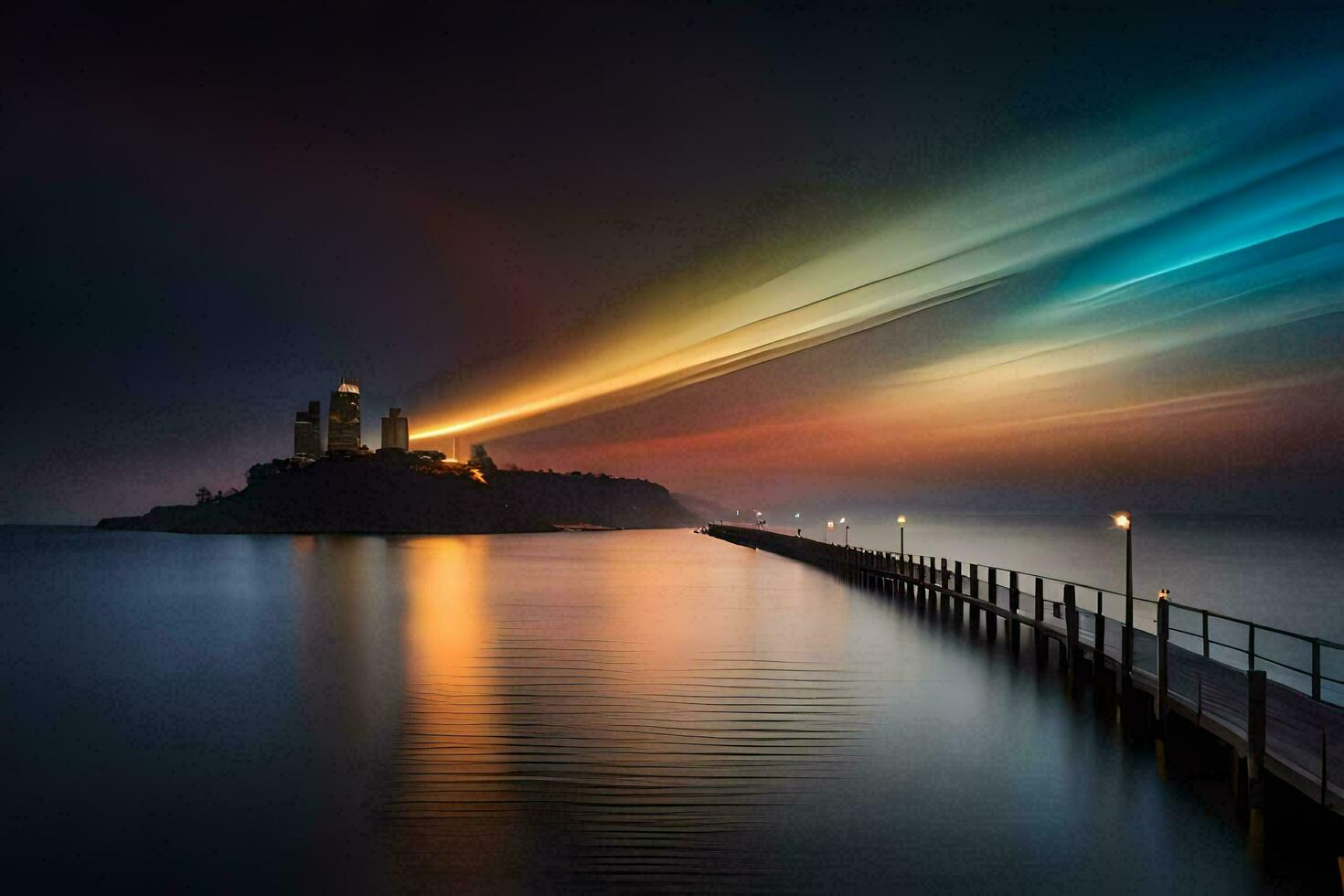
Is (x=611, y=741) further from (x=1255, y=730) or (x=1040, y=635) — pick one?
(x=1040, y=635)

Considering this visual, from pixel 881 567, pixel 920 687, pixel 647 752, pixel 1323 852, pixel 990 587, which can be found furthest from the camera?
pixel 881 567

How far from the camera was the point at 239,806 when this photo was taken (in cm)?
1191

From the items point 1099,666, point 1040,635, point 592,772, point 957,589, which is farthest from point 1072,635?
point 957,589

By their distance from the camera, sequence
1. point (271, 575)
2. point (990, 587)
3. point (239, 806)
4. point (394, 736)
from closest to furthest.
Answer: point (239, 806) < point (394, 736) < point (990, 587) < point (271, 575)

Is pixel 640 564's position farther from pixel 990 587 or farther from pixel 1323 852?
pixel 1323 852

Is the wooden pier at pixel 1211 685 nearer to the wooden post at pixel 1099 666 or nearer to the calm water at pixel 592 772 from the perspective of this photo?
the wooden post at pixel 1099 666

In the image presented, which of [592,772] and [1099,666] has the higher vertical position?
[1099,666]

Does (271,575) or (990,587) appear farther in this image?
(271,575)

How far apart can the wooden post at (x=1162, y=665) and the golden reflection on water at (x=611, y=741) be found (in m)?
4.29

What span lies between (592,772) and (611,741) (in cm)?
178

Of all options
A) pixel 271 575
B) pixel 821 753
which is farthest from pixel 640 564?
pixel 821 753

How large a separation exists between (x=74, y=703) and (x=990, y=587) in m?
21.7

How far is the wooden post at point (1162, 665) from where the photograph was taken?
516 inches

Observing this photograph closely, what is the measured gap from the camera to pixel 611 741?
1423cm
